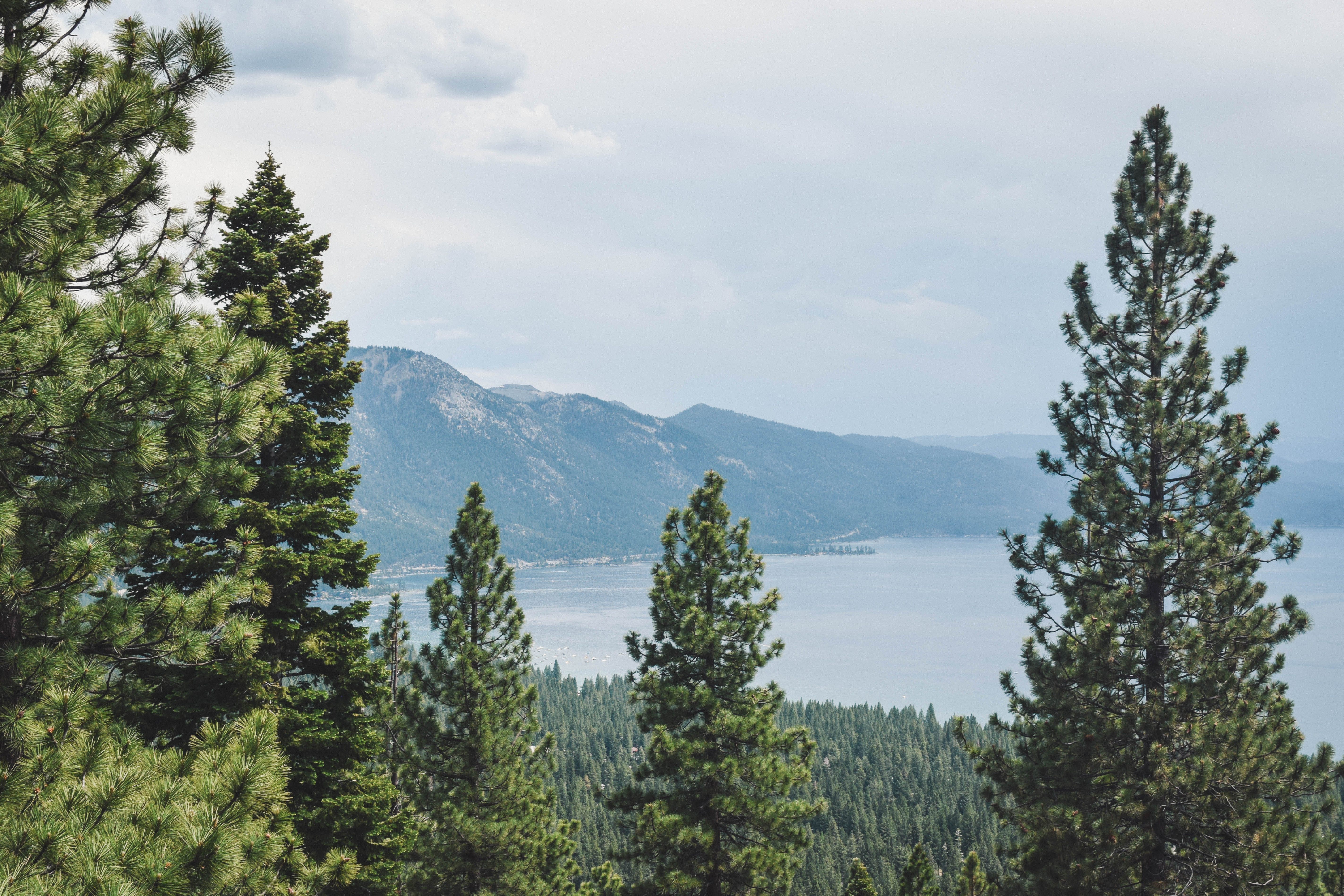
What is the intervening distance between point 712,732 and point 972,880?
10240mm

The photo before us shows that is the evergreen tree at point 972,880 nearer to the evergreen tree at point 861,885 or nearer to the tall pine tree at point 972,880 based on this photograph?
the tall pine tree at point 972,880

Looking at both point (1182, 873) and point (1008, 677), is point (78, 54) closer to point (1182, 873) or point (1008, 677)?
point (1008, 677)

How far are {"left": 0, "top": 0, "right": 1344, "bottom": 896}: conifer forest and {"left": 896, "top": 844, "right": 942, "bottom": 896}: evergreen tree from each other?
18.8ft

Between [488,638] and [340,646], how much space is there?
18.4 feet

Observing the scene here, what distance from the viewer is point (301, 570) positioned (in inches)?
373

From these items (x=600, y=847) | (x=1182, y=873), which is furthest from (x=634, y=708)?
(x=1182, y=873)

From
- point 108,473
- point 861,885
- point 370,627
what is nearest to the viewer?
point 108,473

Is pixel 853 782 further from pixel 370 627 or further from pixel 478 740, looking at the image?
pixel 370 627

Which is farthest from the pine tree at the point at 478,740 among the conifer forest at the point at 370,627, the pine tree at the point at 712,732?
the pine tree at the point at 712,732

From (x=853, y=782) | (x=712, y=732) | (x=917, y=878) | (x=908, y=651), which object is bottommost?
(x=908, y=651)

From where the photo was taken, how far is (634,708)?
345 ft

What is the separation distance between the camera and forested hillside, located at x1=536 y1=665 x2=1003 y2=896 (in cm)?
6438

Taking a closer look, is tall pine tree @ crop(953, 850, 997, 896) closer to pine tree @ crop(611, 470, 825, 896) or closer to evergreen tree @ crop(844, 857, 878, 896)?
evergreen tree @ crop(844, 857, 878, 896)

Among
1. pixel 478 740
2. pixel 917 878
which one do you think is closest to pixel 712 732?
pixel 478 740
